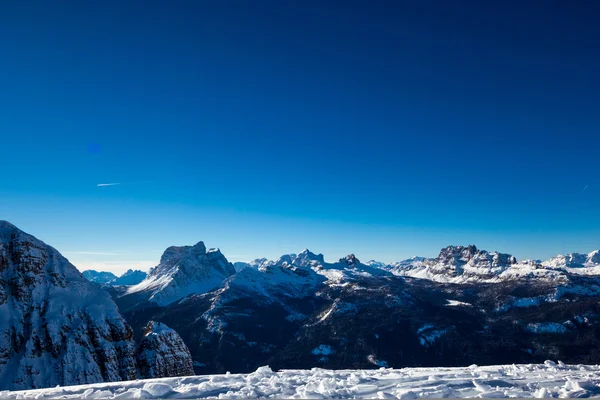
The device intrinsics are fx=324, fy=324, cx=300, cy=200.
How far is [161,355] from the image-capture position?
48.3m

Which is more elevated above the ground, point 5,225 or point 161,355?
point 5,225

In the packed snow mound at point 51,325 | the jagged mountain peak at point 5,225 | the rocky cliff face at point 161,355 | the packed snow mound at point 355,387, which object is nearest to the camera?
the packed snow mound at point 355,387

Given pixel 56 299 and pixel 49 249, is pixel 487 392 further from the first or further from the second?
pixel 49 249

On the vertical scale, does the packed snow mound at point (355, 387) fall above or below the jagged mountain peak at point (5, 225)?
below

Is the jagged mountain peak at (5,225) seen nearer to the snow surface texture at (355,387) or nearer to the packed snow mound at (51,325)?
the packed snow mound at (51,325)

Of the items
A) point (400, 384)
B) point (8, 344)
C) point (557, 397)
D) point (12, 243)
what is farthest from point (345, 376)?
point (12, 243)

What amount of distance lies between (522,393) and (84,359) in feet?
163

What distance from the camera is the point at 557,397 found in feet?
41.5

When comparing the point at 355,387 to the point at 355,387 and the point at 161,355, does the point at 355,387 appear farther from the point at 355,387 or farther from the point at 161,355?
the point at 161,355

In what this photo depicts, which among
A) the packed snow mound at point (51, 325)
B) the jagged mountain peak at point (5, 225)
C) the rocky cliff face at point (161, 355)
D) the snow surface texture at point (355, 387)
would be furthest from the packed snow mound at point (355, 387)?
the jagged mountain peak at point (5, 225)

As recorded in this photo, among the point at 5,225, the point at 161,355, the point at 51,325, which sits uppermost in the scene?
the point at 5,225

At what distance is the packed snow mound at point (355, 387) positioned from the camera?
13.3 metres

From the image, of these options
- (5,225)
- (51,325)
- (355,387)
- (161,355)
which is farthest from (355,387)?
(5,225)

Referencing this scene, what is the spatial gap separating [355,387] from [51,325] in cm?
4740
